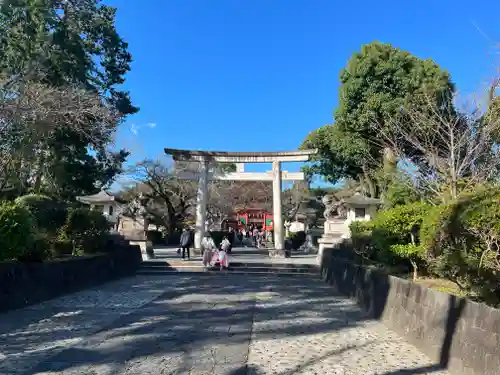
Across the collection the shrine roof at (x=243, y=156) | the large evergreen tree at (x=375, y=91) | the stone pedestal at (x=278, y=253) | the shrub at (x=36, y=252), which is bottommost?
the stone pedestal at (x=278, y=253)

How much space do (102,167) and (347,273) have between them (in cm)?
1258

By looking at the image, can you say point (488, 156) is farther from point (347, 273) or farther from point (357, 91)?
point (357, 91)

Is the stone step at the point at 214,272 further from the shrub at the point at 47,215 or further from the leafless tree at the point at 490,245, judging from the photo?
the leafless tree at the point at 490,245

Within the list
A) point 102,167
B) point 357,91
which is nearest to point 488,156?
point 357,91

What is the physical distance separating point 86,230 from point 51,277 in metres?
3.34

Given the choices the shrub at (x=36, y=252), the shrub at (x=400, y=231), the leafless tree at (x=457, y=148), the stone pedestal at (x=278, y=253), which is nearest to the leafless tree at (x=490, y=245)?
the shrub at (x=400, y=231)

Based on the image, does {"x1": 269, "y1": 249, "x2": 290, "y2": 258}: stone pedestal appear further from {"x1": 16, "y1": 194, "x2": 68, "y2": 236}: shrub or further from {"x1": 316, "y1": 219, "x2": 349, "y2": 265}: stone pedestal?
{"x1": 16, "y1": 194, "x2": 68, "y2": 236}: shrub

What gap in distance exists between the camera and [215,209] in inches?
1533

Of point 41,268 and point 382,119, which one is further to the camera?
point 382,119

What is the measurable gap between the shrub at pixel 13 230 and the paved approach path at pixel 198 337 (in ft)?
3.56

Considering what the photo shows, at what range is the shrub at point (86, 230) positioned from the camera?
12125 millimetres

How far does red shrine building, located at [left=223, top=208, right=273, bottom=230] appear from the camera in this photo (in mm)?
43312

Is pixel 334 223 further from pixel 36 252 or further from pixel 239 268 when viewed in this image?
pixel 36 252

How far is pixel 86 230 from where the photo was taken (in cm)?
1280
